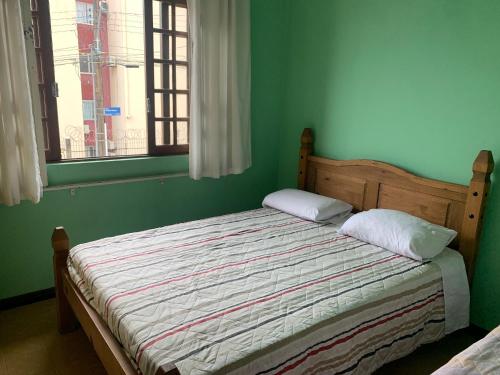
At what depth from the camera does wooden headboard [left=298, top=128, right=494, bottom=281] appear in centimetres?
215

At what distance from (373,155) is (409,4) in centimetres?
100

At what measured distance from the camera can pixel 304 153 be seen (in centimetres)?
319

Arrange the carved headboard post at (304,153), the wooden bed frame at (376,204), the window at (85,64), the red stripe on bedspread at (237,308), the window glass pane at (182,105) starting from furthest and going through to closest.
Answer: the carved headboard post at (304,153) < the window glass pane at (182,105) < the window at (85,64) < the wooden bed frame at (376,204) < the red stripe on bedspread at (237,308)

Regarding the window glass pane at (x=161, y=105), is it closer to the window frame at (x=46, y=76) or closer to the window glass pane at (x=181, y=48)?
the window glass pane at (x=181, y=48)

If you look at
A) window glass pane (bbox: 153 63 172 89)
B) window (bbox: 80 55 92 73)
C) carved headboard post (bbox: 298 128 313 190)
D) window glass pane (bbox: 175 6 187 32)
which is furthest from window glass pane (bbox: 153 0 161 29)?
carved headboard post (bbox: 298 128 313 190)

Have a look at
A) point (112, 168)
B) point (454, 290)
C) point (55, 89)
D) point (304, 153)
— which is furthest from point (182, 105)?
point (454, 290)

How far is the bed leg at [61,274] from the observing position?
2133mm

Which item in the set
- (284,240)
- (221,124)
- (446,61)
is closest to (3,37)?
(221,124)

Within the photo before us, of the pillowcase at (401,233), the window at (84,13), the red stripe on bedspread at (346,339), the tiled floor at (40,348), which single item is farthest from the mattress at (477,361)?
the window at (84,13)

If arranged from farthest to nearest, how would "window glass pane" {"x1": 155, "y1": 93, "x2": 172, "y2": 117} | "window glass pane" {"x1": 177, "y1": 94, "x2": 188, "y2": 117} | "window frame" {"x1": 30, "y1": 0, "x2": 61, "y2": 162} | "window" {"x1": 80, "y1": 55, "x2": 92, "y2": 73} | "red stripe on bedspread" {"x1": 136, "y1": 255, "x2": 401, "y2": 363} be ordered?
"window glass pane" {"x1": 177, "y1": 94, "x2": 188, "y2": 117}
"window glass pane" {"x1": 155, "y1": 93, "x2": 172, "y2": 117}
"window" {"x1": 80, "y1": 55, "x2": 92, "y2": 73}
"window frame" {"x1": 30, "y1": 0, "x2": 61, "y2": 162}
"red stripe on bedspread" {"x1": 136, "y1": 255, "x2": 401, "y2": 363}

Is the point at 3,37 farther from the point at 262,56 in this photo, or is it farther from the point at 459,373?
the point at 459,373

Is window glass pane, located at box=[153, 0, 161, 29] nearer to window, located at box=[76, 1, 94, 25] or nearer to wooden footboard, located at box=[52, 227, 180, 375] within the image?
window, located at box=[76, 1, 94, 25]

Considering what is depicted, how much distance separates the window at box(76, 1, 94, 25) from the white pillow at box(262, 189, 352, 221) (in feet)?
6.11

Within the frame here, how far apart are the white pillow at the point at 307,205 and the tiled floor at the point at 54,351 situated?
3.29 feet
